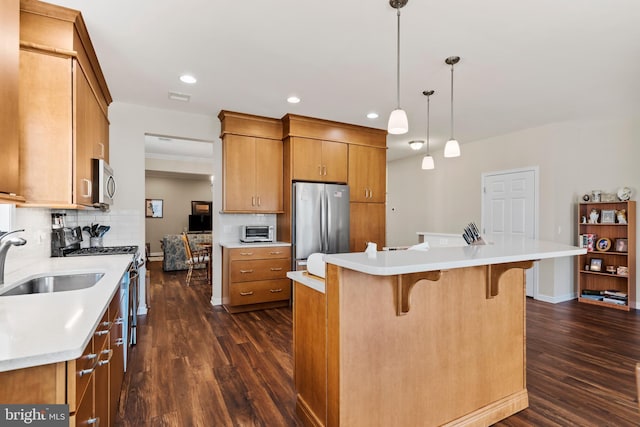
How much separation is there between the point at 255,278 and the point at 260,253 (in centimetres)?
32

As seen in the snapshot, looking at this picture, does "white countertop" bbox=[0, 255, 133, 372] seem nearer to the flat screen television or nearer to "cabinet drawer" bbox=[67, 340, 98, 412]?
"cabinet drawer" bbox=[67, 340, 98, 412]

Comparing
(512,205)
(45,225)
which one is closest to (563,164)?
(512,205)

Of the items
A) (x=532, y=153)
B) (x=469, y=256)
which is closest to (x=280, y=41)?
(x=469, y=256)

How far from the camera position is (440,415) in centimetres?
181

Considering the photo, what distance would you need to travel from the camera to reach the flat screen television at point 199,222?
9.87 m

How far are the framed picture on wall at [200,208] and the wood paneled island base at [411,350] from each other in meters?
8.79

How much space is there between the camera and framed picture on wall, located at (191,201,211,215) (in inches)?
396

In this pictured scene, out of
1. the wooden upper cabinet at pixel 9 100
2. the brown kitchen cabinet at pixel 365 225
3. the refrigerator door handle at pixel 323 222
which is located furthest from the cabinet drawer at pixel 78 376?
the brown kitchen cabinet at pixel 365 225

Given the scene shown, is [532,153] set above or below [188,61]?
below

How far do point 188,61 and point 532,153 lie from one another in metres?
4.79

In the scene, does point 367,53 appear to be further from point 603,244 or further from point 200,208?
point 200,208

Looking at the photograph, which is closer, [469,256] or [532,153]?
[469,256]

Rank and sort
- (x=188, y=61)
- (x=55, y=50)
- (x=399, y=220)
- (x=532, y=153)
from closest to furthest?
(x=55, y=50), (x=188, y=61), (x=532, y=153), (x=399, y=220)

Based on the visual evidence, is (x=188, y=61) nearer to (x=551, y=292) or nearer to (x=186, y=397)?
(x=186, y=397)
